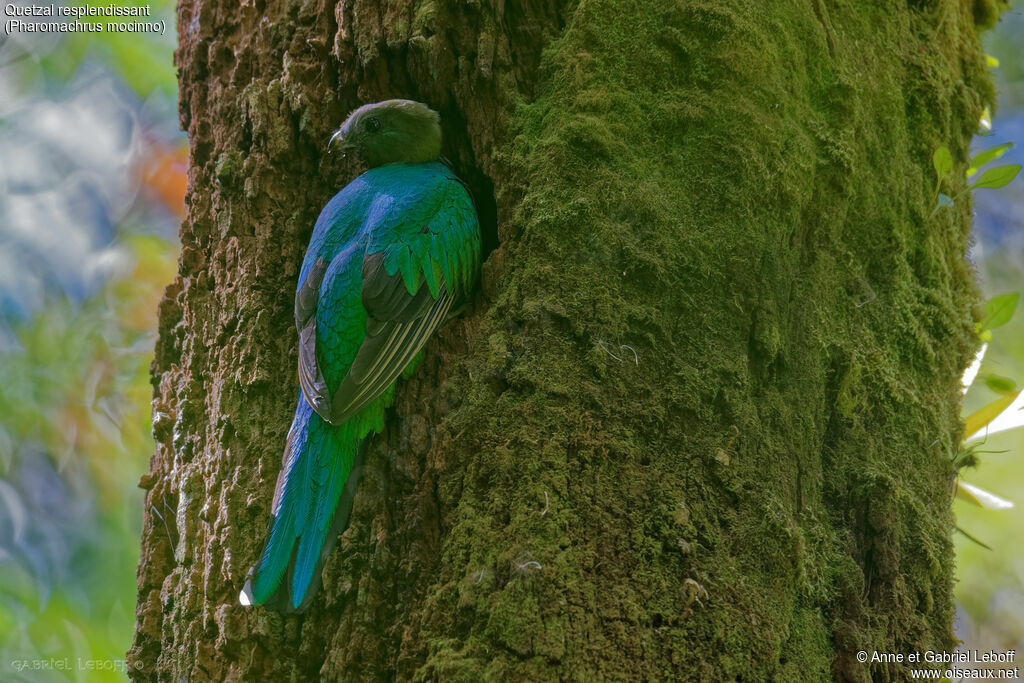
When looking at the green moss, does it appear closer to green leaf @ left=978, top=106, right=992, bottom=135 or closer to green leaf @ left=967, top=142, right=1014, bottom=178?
green leaf @ left=967, top=142, right=1014, bottom=178

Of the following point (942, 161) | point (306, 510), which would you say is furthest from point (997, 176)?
point (306, 510)

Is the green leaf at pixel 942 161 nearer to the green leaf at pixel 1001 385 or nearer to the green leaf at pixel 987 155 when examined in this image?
the green leaf at pixel 987 155

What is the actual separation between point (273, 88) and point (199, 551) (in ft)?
6.08

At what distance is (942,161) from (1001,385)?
1078 millimetres

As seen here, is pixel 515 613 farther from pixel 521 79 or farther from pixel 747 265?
pixel 521 79

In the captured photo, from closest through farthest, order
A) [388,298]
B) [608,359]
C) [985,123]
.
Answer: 1. [608,359]
2. [388,298]
3. [985,123]

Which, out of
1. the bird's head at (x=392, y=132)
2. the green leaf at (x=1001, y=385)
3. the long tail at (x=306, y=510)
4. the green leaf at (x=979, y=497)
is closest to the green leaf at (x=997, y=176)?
the green leaf at (x=1001, y=385)

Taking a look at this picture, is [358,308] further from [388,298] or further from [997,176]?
[997,176]

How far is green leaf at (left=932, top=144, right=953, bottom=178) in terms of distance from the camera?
301cm

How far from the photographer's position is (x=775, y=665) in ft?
6.72

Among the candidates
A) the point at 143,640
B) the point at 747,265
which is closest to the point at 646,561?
the point at 747,265

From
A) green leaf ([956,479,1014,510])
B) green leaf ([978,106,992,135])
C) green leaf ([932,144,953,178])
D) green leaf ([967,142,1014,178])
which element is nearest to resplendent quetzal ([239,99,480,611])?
green leaf ([932,144,953,178])

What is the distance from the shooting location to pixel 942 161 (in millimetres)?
3018

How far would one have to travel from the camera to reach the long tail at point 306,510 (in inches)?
94.7
